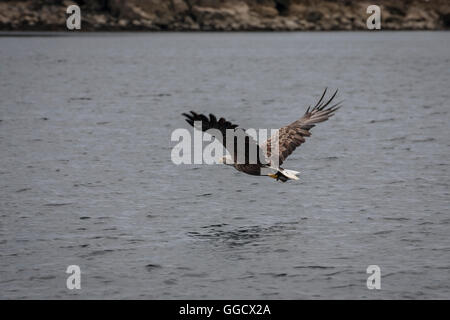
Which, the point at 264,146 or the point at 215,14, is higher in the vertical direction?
the point at 215,14

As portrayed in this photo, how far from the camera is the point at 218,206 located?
22.2 m

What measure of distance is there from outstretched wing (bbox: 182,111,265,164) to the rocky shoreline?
439 ft

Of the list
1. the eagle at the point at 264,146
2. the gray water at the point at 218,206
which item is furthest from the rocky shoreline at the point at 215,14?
the eagle at the point at 264,146

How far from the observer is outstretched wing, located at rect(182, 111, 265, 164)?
15014 mm

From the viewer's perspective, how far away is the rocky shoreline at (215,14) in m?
151

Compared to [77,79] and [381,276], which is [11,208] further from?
[77,79]

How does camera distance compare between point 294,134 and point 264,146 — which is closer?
point 264,146

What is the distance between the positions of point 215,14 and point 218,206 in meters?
138

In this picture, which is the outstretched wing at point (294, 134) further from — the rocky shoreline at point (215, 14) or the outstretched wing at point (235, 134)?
the rocky shoreline at point (215, 14)

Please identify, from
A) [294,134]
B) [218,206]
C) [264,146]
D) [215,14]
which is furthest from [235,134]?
[215,14]

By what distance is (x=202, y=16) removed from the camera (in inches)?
6235

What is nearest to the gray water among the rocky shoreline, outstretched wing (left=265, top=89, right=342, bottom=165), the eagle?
the eagle

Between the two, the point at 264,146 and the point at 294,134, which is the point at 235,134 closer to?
the point at 264,146

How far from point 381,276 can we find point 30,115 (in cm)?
3182
